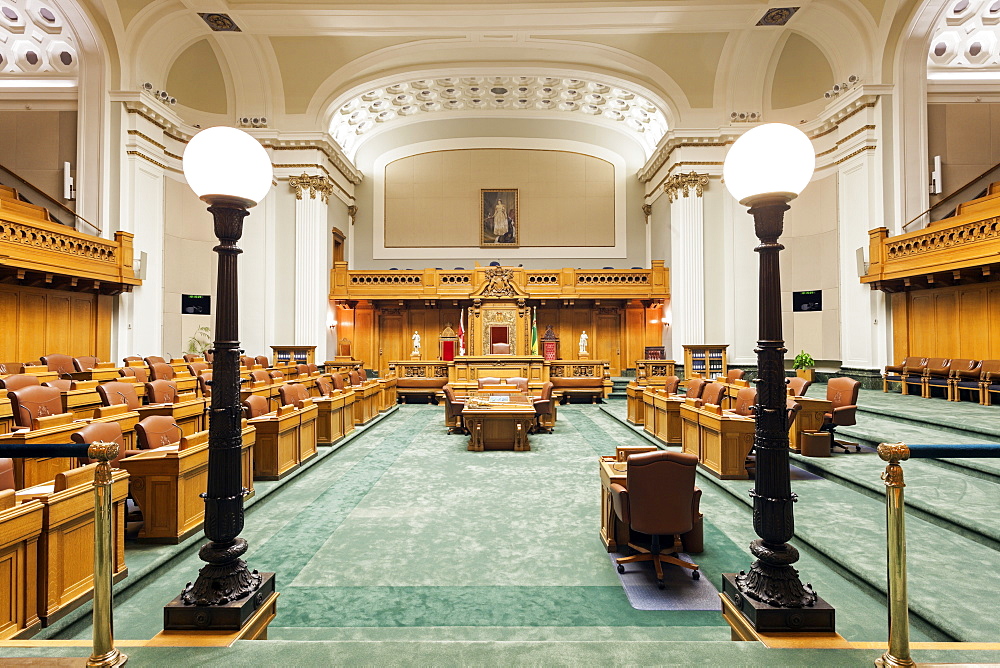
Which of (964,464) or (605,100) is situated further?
(605,100)

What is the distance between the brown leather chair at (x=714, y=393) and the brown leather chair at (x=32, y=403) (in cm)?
729

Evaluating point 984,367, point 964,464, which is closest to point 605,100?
point 984,367

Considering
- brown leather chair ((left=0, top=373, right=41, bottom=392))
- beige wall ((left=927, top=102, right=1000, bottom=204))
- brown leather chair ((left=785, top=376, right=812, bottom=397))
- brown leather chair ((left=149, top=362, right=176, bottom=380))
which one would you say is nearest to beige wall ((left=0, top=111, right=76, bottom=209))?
brown leather chair ((left=149, top=362, right=176, bottom=380))

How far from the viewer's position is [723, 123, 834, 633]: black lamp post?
1.90 meters

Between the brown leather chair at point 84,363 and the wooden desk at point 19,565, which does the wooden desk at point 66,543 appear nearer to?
the wooden desk at point 19,565

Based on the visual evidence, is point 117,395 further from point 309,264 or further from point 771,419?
point 309,264

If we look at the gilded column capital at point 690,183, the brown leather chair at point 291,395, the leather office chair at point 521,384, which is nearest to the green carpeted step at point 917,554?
the leather office chair at point 521,384

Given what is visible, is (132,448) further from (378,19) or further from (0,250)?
(378,19)

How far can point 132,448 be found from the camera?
508 cm

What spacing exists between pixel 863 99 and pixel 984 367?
21.9 feet

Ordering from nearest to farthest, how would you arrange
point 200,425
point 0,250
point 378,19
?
point 200,425
point 0,250
point 378,19

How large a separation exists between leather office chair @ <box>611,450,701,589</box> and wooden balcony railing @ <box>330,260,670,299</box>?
12.7 meters

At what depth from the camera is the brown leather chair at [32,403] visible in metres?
4.59

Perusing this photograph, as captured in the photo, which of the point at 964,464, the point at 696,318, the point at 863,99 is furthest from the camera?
the point at 696,318
